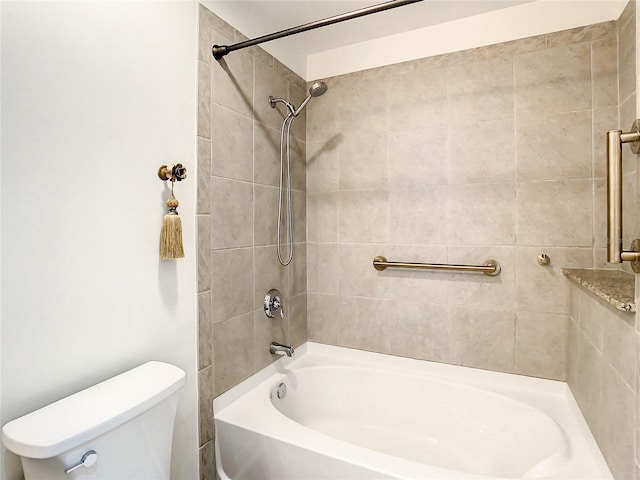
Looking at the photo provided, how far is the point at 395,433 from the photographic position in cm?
183

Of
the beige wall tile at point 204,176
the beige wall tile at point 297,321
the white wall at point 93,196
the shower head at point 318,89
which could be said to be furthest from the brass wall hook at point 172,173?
the beige wall tile at point 297,321

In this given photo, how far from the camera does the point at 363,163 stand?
6.75ft

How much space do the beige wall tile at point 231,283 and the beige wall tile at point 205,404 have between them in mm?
226

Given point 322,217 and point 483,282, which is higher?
point 322,217

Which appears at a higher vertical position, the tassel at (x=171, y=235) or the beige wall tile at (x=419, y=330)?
the tassel at (x=171, y=235)

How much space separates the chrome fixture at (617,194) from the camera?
78 centimetres

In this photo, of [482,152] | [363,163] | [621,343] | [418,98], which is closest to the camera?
[621,343]

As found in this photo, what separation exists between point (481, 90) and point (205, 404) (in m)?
1.99

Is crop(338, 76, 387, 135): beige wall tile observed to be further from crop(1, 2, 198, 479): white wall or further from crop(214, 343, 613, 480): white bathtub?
crop(214, 343, 613, 480): white bathtub

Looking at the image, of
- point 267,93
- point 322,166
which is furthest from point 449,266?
point 267,93

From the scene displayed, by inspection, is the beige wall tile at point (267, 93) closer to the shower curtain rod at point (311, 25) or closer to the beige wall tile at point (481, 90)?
the shower curtain rod at point (311, 25)

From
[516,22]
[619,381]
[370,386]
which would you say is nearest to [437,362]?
[370,386]

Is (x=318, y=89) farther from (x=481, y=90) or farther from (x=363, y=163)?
(x=481, y=90)

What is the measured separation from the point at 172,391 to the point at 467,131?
1770 millimetres
